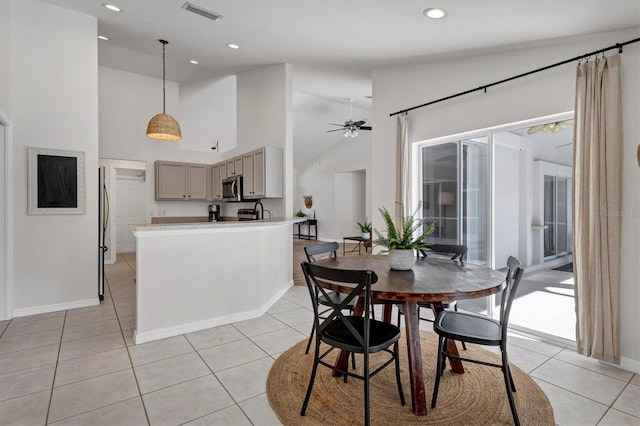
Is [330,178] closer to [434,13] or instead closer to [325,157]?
[325,157]

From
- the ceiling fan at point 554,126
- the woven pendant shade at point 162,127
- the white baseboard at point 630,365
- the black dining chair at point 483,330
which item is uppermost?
the woven pendant shade at point 162,127

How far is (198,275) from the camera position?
323cm

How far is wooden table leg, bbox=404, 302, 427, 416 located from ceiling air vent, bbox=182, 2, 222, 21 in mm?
3336

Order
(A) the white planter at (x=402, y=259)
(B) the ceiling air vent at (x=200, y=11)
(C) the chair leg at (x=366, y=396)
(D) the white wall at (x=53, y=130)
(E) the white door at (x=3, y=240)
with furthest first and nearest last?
(D) the white wall at (x=53, y=130), (E) the white door at (x=3, y=240), (B) the ceiling air vent at (x=200, y=11), (A) the white planter at (x=402, y=259), (C) the chair leg at (x=366, y=396)

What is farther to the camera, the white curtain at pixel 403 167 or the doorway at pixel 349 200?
the doorway at pixel 349 200

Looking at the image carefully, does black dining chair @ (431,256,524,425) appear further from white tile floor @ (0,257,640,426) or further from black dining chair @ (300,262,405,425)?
white tile floor @ (0,257,640,426)

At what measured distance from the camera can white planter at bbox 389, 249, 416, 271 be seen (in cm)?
235

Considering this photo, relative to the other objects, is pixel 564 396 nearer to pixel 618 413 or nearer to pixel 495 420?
pixel 618 413

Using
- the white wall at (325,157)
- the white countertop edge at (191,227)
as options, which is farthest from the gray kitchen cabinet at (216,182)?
the white countertop edge at (191,227)

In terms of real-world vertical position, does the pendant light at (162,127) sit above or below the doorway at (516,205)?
above

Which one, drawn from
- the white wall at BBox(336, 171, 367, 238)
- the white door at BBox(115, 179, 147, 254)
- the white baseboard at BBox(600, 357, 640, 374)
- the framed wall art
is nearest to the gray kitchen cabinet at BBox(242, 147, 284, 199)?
the framed wall art

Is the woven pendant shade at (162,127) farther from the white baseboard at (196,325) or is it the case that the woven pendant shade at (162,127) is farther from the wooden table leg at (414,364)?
the wooden table leg at (414,364)

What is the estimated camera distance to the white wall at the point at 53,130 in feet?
11.8

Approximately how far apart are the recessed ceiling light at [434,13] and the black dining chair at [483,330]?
2080 mm
